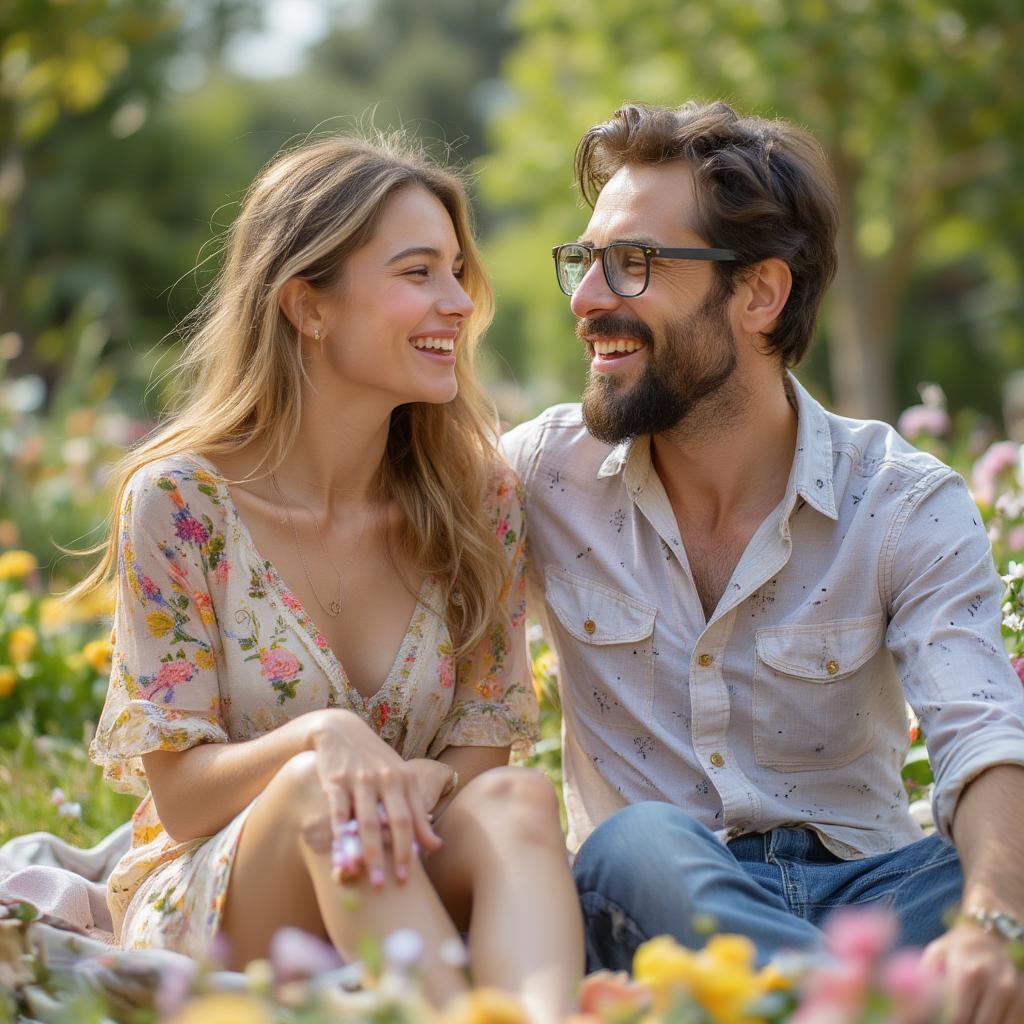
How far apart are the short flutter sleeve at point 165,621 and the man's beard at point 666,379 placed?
85 cm

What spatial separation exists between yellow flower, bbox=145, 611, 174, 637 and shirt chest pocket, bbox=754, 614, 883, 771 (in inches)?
45.4

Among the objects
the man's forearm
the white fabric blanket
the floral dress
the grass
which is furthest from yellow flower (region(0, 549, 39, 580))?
the man's forearm

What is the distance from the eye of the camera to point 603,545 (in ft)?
10.2

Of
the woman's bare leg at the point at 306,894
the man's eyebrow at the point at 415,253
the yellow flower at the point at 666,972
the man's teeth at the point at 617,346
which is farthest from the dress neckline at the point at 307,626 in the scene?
the yellow flower at the point at 666,972

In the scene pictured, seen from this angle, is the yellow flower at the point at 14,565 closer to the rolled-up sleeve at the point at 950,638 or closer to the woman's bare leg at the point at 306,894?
the woman's bare leg at the point at 306,894

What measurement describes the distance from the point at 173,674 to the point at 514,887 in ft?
2.65

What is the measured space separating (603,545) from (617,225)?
710 millimetres

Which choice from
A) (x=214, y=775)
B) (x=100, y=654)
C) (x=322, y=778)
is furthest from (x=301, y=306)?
(x=100, y=654)

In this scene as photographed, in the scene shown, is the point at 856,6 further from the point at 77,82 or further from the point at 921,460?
the point at 921,460

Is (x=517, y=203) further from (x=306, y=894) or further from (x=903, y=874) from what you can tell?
(x=306, y=894)

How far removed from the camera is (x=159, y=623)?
267 centimetres

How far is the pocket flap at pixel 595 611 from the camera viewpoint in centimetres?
298

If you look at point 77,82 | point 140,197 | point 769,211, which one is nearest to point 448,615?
point 769,211

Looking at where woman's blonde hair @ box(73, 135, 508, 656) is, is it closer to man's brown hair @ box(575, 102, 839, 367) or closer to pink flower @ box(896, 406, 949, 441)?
man's brown hair @ box(575, 102, 839, 367)
